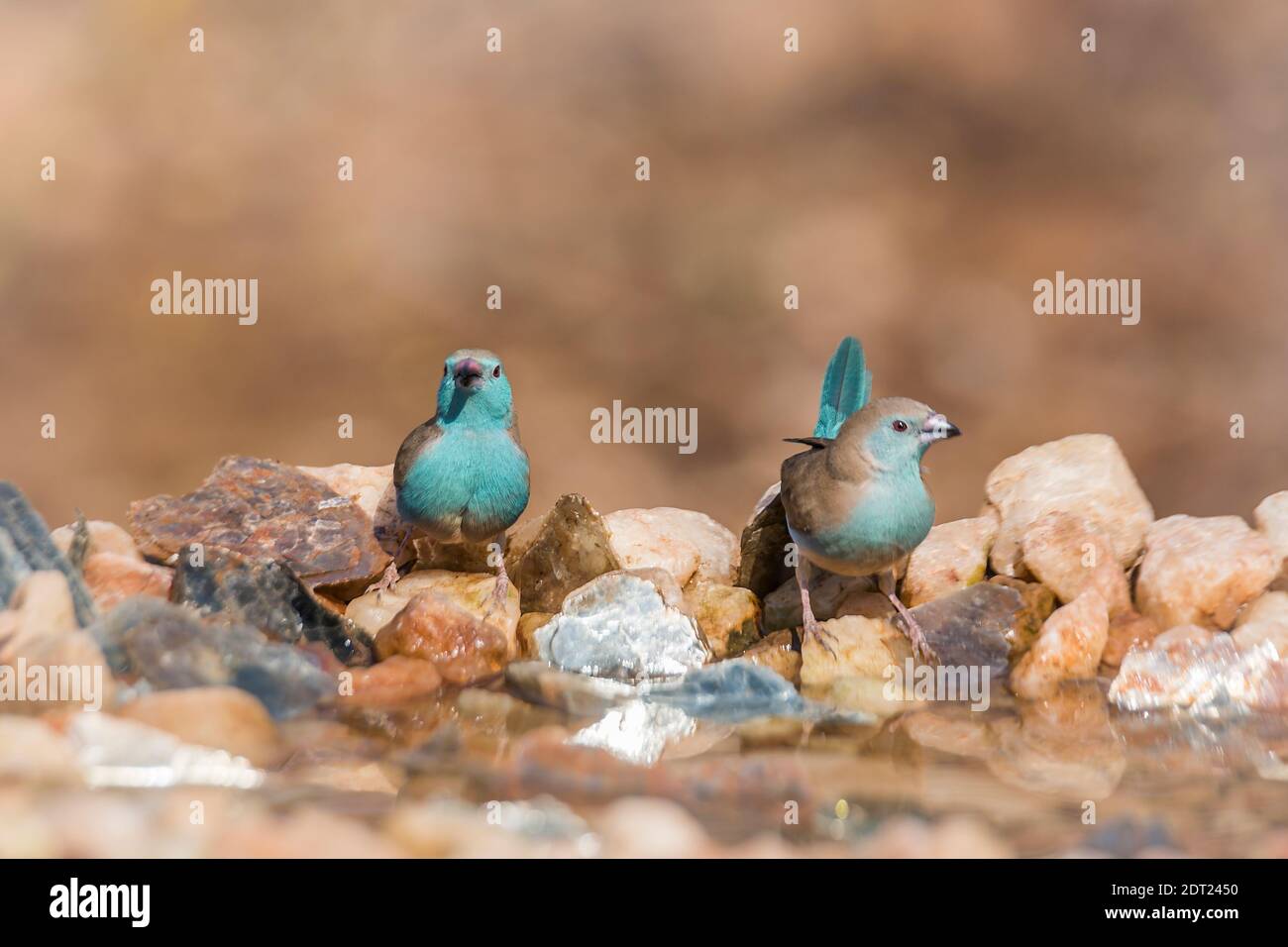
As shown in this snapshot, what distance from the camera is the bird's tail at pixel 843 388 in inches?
139

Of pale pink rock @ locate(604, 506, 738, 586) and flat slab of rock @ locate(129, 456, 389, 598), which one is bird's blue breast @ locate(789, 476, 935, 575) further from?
flat slab of rock @ locate(129, 456, 389, 598)

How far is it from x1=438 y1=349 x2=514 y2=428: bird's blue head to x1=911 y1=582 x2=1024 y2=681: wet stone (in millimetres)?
1147

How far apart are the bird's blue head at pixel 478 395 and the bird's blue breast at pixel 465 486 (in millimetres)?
38

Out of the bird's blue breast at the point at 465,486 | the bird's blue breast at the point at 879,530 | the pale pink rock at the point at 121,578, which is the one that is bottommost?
the pale pink rock at the point at 121,578

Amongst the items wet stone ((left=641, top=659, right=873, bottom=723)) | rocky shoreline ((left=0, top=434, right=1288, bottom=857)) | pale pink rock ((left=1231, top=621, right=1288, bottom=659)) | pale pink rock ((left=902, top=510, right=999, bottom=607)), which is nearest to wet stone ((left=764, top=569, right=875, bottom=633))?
rocky shoreline ((left=0, top=434, right=1288, bottom=857))

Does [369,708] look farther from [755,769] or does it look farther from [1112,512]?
[1112,512]

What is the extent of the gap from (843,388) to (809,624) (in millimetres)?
817

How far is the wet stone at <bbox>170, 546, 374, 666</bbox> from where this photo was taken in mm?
2781

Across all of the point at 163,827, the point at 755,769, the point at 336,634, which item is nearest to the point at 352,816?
the point at 163,827

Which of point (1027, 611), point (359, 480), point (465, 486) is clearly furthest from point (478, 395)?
point (1027, 611)

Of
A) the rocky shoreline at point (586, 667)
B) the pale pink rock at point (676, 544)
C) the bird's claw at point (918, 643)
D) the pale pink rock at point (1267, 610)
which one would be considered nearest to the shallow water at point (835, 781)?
the rocky shoreline at point (586, 667)

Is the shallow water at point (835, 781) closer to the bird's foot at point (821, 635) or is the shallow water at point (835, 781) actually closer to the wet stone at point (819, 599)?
the bird's foot at point (821, 635)

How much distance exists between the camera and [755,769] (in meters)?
2.19

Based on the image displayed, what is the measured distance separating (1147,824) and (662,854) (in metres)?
0.73
